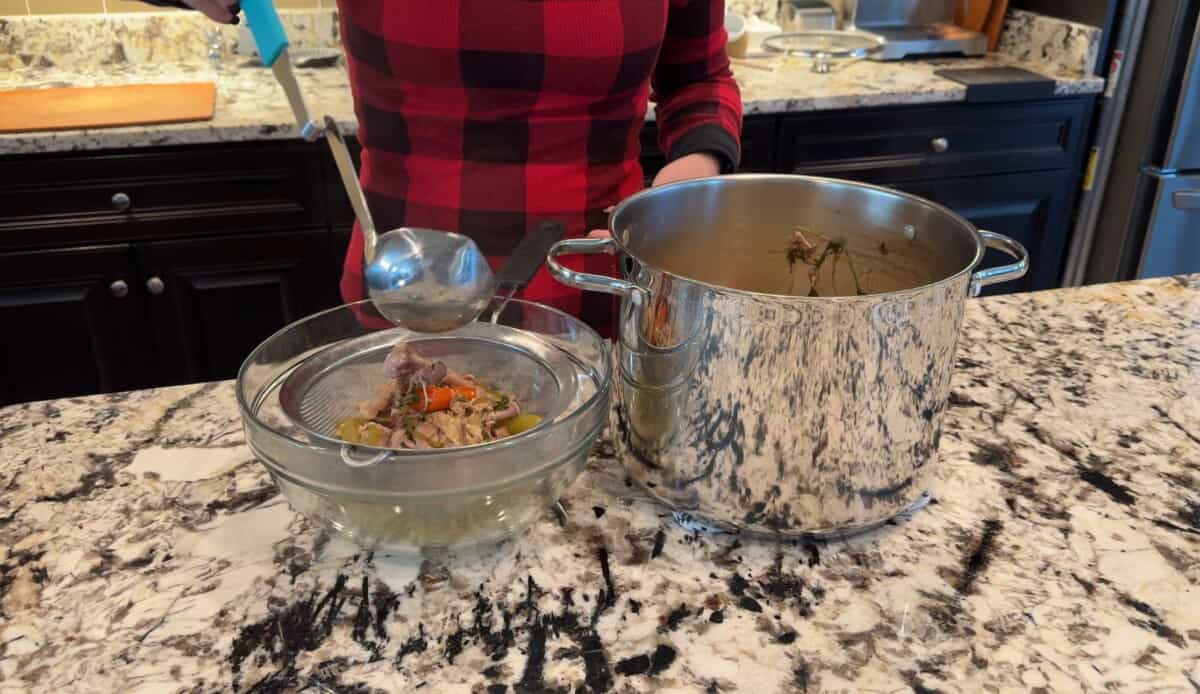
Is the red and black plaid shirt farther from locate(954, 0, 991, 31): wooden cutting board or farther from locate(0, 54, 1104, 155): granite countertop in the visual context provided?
locate(954, 0, 991, 31): wooden cutting board

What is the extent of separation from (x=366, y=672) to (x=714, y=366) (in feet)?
0.94

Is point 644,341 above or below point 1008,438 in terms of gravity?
above

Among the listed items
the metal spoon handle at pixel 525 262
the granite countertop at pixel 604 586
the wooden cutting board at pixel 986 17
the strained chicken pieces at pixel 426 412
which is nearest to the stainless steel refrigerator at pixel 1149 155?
the wooden cutting board at pixel 986 17

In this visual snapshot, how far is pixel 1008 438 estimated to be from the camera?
835 mm

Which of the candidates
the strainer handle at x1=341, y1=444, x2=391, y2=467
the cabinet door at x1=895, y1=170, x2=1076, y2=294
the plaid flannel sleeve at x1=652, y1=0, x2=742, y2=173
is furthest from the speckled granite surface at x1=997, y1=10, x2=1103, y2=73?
the strainer handle at x1=341, y1=444, x2=391, y2=467

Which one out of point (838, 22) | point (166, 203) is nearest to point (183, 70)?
point (166, 203)

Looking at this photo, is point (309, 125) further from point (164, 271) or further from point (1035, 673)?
point (164, 271)

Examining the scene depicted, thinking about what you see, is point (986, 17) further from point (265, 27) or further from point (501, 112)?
point (265, 27)

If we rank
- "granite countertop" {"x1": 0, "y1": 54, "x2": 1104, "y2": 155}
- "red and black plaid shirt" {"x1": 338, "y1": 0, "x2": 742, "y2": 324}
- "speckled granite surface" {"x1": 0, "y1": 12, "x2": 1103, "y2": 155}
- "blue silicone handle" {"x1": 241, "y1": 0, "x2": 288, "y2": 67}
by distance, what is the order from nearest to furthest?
"blue silicone handle" {"x1": 241, "y1": 0, "x2": 288, "y2": 67} → "red and black plaid shirt" {"x1": 338, "y1": 0, "x2": 742, "y2": 324} → "granite countertop" {"x1": 0, "y1": 54, "x2": 1104, "y2": 155} → "speckled granite surface" {"x1": 0, "y1": 12, "x2": 1103, "y2": 155}

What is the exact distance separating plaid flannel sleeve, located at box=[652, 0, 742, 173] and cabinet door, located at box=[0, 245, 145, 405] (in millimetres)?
1147

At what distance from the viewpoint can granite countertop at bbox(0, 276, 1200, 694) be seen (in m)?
0.58

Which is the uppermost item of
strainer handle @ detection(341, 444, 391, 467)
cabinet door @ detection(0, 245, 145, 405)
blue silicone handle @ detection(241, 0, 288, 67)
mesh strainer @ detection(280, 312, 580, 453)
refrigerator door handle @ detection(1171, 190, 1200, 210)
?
blue silicone handle @ detection(241, 0, 288, 67)

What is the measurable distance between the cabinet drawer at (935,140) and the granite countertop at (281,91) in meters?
0.04

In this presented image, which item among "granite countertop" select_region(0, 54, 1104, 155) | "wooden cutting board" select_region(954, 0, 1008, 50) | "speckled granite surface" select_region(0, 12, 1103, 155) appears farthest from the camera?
"wooden cutting board" select_region(954, 0, 1008, 50)
